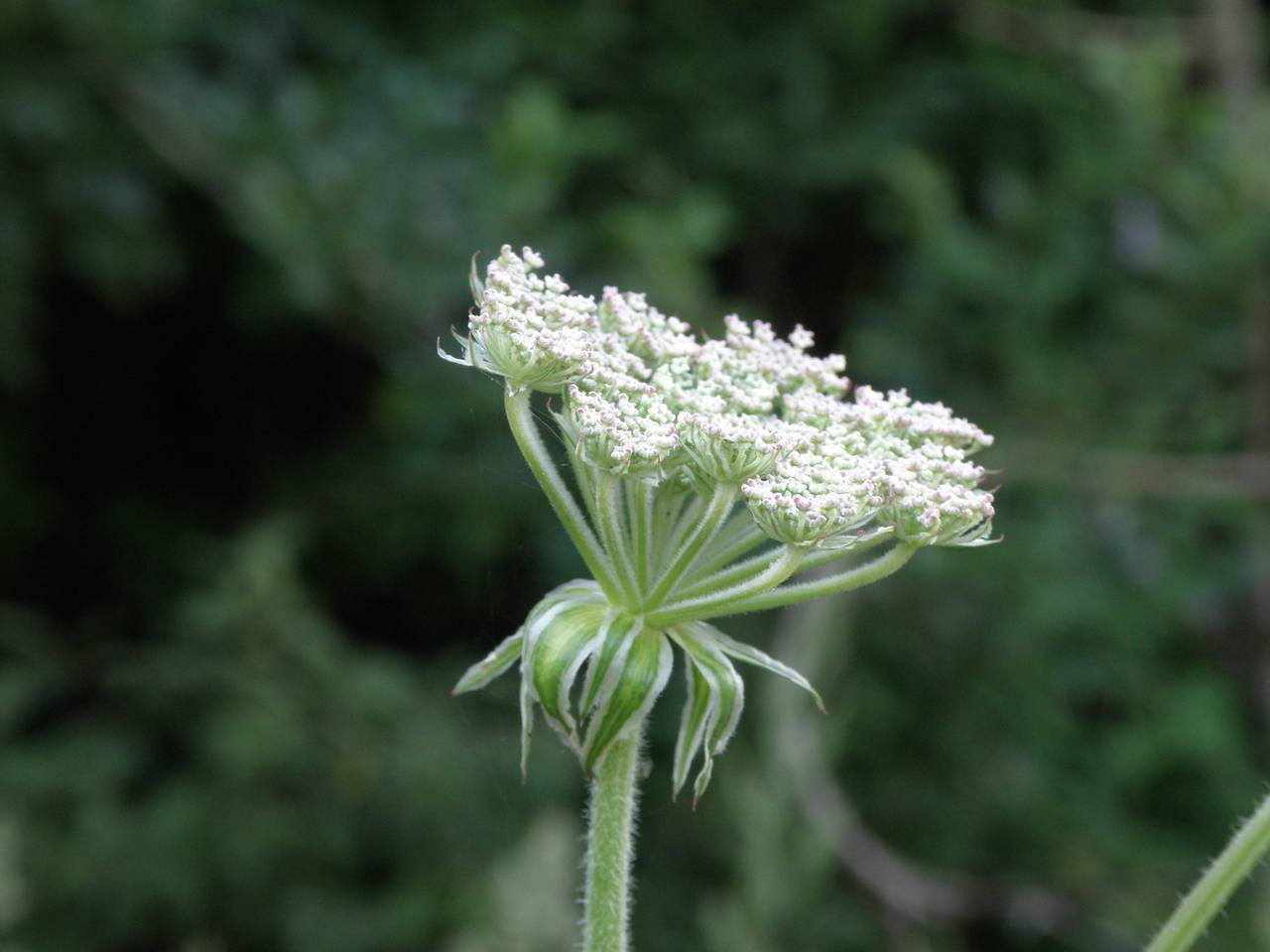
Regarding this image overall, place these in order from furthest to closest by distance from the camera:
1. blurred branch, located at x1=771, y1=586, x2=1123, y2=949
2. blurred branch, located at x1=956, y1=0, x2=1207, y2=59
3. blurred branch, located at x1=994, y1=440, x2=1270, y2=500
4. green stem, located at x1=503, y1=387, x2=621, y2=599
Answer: blurred branch, located at x1=956, y1=0, x2=1207, y2=59 → blurred branch, located at x1=994, y1=440, x2=1270, y2=500 → blurred branch, located at x1=771, y1=586, x2=1123, y2=949 → green stem, located at x1=503, y1=387, x2=621, y2=599

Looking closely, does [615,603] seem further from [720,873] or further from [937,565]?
[720,873]

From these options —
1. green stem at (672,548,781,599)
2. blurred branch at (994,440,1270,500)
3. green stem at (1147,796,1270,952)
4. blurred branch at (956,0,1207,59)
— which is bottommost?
green stem at (1147,796,1270,952)

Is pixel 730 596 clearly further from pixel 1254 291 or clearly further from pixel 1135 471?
pixel 1254 291

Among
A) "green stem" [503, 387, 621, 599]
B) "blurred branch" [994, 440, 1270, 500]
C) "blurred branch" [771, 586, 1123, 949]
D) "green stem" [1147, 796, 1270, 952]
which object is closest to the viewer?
"green stem" [1147, 796, 1270, 952]

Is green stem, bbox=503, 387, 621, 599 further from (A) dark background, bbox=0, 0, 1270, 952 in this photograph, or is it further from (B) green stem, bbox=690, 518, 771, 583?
(A) dark background, bbox=0, 0, 1270, 952

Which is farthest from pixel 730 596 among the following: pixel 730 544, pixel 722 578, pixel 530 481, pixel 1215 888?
pixel 530 481

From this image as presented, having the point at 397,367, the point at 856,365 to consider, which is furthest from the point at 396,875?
the point at 856,365

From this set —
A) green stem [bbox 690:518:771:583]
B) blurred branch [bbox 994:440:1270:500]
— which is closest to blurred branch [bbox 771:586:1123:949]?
blurred branch [bbox 994:440:1270:500]
